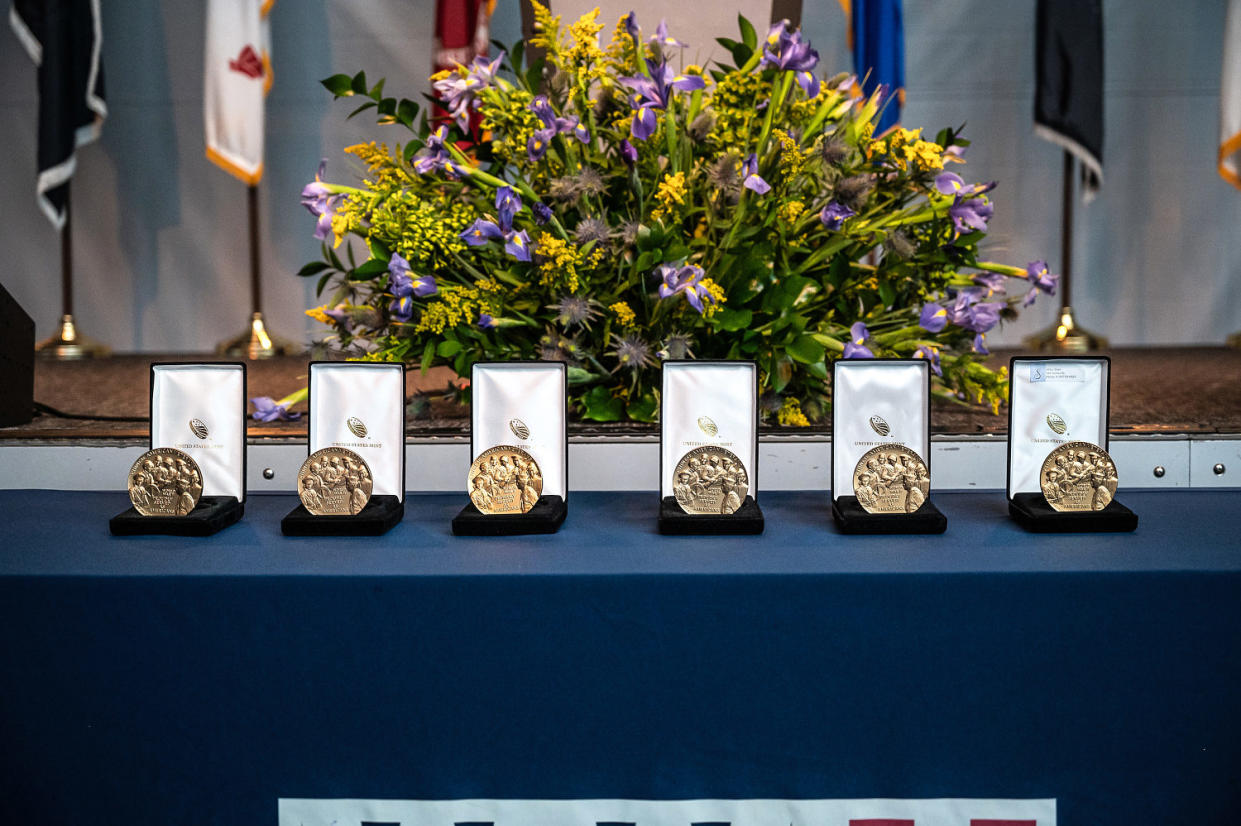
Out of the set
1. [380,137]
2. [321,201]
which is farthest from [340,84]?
[380,137]

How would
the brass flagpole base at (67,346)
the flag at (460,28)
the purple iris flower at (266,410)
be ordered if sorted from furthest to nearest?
the brass flagpole base at (67,346) → the flag at (460,28) → the purple iris flower at (266,410)

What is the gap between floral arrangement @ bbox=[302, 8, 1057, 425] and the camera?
1.02 meters

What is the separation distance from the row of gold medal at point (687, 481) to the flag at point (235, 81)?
7.66ft

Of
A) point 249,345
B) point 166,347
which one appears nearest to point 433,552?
point 249,345

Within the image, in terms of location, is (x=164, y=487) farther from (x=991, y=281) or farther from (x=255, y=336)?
(x=255, y=336)

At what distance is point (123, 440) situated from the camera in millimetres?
1147

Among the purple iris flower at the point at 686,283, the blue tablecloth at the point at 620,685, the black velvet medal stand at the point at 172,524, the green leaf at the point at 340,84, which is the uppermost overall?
the green leaf at the point at 340,84

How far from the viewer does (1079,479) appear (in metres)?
0.90

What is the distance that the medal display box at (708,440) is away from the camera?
2.96 feet

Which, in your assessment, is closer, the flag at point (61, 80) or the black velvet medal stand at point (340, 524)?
the black velvet medal stand at point (340, 524)

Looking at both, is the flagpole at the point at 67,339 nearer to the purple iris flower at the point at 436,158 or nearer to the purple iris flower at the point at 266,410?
the purple iris flower at the point at 266,410

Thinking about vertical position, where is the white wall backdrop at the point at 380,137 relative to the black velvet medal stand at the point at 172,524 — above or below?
above

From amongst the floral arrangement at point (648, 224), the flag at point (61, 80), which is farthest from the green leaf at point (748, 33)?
the flag at point (61, 80)

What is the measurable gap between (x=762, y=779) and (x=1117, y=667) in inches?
11.8
